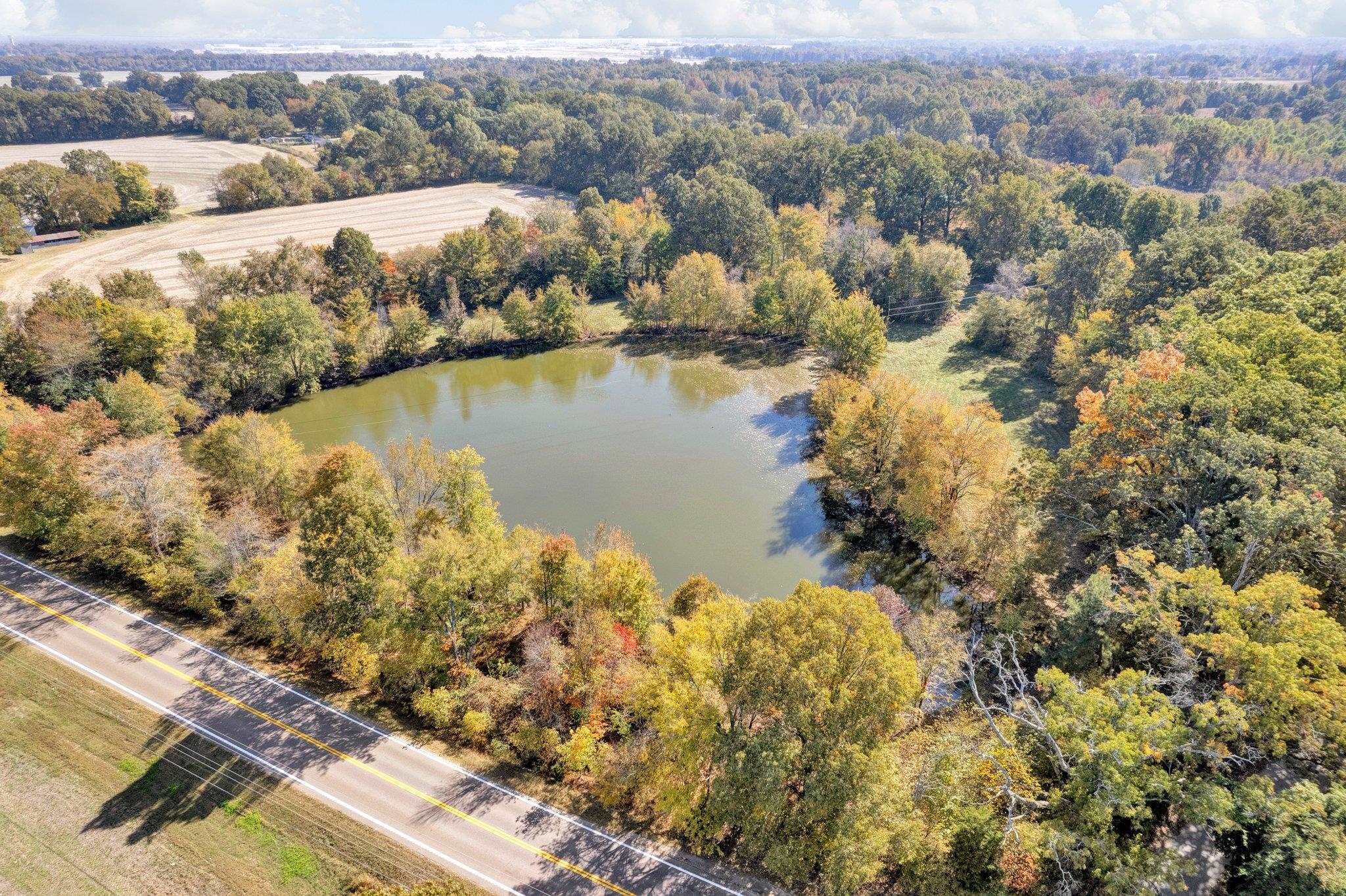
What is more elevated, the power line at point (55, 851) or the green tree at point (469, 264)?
the green tree at point (469, 264)

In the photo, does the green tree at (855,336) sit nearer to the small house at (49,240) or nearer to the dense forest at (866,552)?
the dense forest at (866,552)

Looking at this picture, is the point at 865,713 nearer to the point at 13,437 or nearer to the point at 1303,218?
the point at 13,437

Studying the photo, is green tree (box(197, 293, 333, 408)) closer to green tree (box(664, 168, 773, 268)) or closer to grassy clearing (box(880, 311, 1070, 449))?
green tree (box(664, 168, 773, 268))

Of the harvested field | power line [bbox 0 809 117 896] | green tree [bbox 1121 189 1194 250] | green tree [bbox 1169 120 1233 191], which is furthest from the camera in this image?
green tree [bbox 1169 120 1233 191]

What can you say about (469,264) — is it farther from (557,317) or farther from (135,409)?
(135,409)

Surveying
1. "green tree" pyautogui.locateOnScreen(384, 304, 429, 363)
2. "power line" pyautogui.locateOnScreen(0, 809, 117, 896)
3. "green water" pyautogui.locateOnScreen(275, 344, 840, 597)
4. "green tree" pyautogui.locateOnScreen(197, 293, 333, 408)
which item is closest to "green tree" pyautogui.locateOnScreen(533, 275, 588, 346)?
"green water" pyautogui.locateOnScreen(275, 344, 840, 597)

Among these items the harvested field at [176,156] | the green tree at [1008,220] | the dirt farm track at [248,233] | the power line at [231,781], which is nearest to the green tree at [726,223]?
the green tree at [1008,220]
